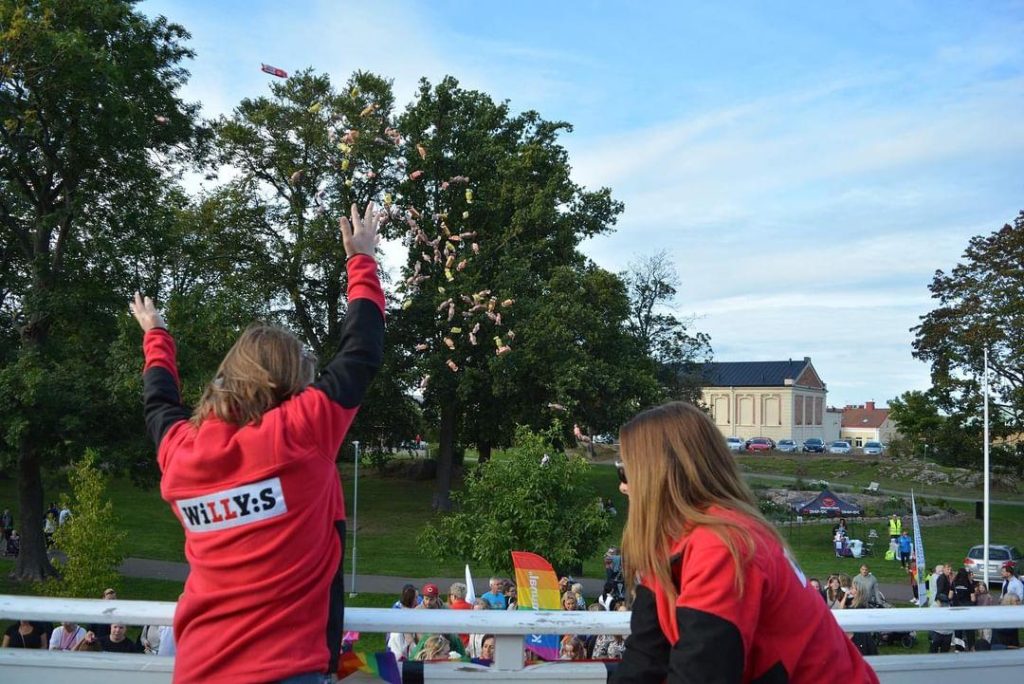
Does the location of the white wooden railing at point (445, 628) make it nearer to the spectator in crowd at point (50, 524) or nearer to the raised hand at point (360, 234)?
the raised hand at point (360, 234)

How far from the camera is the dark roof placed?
341 feet

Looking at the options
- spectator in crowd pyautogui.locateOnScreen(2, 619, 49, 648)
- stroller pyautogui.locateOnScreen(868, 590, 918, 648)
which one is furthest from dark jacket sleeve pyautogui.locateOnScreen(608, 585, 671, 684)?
stroller pyautogui.locateOnScreen(868, 590, 918, 648)

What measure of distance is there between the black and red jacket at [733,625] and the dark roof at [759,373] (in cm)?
10206

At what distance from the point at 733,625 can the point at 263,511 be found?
118 cm

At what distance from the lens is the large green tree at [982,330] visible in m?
45.4

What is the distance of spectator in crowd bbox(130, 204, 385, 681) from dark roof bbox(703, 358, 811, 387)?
10196 cm

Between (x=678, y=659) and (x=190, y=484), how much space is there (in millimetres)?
1315

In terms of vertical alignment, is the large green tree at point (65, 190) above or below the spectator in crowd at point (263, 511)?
above

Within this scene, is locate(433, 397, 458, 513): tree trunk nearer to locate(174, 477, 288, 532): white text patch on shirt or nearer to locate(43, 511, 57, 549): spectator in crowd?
locate(43, 511, 57, 549): spectator in crowd

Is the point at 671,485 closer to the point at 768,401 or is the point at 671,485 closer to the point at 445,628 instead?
the point at 445,628

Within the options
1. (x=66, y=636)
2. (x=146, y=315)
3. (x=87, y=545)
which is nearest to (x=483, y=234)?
(x=87, y=545)

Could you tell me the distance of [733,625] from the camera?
6.76ft

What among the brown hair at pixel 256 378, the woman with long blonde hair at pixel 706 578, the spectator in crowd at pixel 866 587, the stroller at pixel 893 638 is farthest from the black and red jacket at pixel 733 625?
the spectator in crowd at pixel 866 587

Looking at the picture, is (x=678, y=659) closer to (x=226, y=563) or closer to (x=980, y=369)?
(x=226, y=563)
